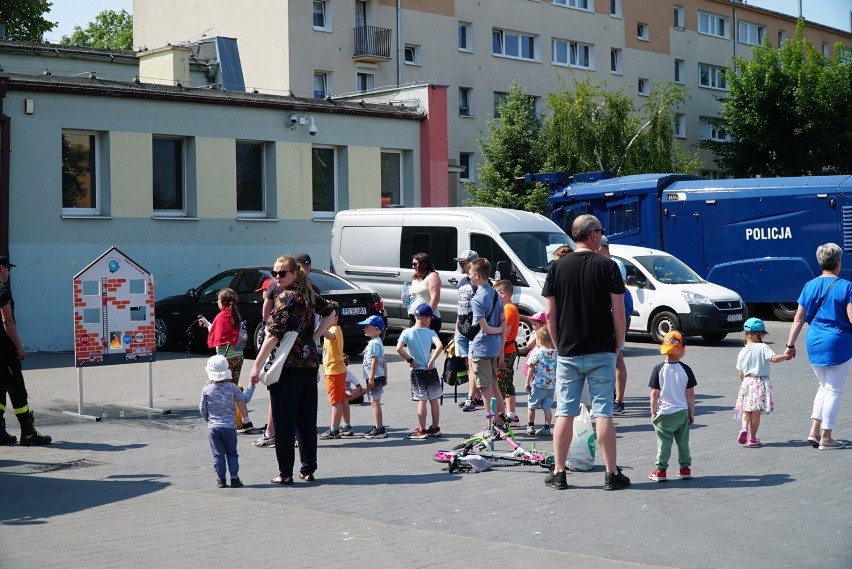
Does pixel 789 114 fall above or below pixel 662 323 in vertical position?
above

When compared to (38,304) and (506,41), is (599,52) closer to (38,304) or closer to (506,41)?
(506,41)

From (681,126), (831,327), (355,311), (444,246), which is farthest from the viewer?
(681,126)

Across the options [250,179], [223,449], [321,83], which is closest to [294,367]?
[223,449]

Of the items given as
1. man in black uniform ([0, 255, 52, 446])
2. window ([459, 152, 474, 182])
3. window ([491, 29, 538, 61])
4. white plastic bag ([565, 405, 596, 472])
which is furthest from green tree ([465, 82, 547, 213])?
white plastic bag ([565, 405, 596, 472])

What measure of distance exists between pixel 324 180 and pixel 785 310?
1100cm

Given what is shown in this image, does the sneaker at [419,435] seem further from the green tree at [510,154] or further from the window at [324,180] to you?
the green tree at [510,154]

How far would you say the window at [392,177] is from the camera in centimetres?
2733

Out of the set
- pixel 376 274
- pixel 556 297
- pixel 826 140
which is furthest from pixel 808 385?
pixel 826 140

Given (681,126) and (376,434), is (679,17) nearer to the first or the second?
(681,126)

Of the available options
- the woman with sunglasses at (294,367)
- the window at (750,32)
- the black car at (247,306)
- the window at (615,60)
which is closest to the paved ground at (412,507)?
the woman with sunglasses at (294,367)

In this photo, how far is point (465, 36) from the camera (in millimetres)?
48594

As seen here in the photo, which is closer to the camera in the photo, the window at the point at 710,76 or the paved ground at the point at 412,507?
the paved ground at the point at 412,507

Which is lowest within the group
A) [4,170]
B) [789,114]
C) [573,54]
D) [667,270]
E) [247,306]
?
[247,306]

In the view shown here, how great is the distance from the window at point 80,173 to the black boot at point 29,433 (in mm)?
11470
